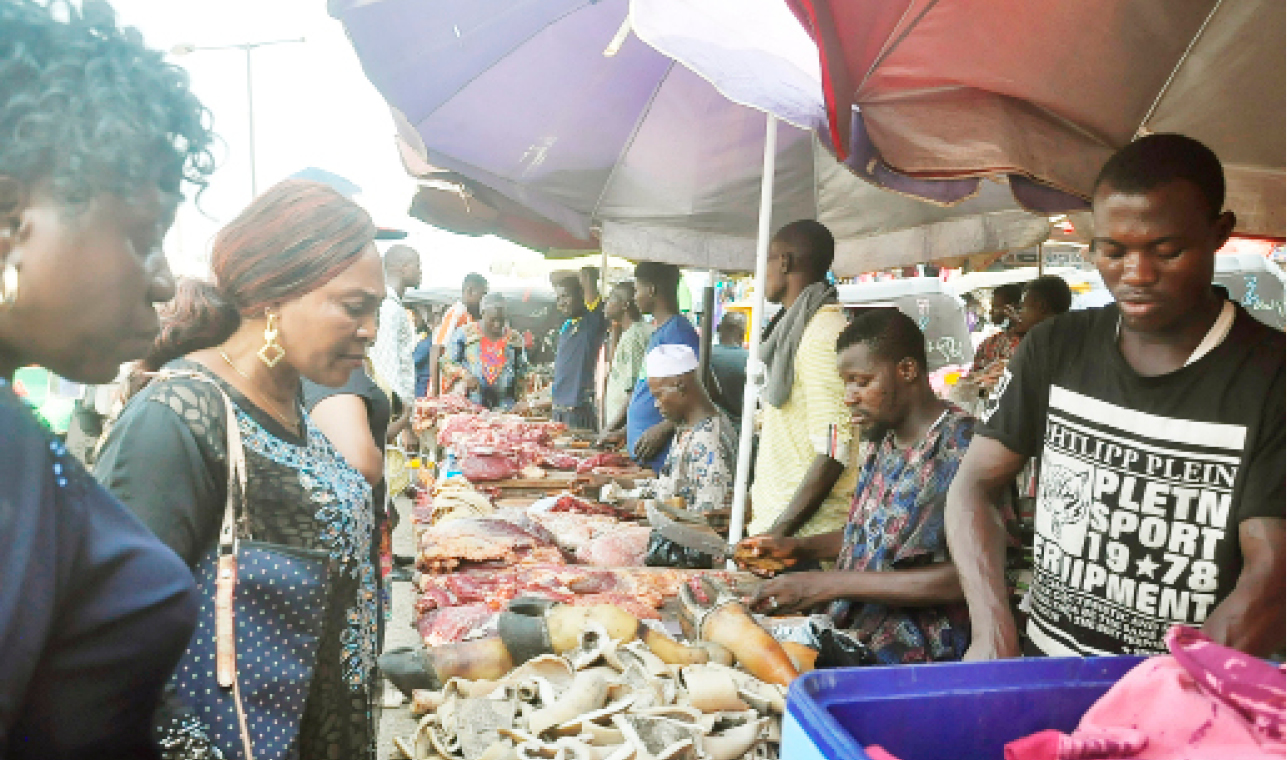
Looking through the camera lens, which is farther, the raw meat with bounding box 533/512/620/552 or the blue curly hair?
the raw meat with bounding box 533/512/620/552

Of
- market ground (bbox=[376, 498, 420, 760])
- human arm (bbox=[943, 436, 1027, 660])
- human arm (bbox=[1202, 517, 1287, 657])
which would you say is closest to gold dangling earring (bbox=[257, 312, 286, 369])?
market ground (bbox=[376, 498, 420, 760])

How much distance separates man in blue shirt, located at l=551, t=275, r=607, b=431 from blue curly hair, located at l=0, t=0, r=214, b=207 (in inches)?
338

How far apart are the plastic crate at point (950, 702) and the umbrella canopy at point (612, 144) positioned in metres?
3.43

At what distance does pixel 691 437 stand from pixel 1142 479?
3054 millimetres

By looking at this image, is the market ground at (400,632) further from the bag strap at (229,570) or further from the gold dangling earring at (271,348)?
the gold dangling earring at (271,348)

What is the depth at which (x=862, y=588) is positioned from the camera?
9.16 ft

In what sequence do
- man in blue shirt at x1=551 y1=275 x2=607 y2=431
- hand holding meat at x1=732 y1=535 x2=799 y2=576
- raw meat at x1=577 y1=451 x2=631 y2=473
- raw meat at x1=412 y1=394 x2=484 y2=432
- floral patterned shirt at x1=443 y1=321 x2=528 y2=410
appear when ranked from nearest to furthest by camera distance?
hand holding meat at x1=732 y1=535 x2=799 y2=576 → raw meat at x1=577 y1=451 x2=631 y2=473 → raw meat at x1=412 y1=394 x2=484 y2=432 → man in blue shirt at x1=551 y1=275 x2=607 y2=431 → floral patterned shirt at x1=443 y1=321 x2=528 y2=410

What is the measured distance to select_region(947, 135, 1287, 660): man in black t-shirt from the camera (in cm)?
188

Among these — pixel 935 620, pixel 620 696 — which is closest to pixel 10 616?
pixel 620 696

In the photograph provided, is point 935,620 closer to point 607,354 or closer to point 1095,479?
point 1095,479

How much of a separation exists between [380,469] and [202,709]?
1258 mm

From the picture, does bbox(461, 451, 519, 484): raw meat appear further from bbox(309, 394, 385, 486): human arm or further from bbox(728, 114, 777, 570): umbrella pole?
bbox(309, 394, 385, 486): human arm

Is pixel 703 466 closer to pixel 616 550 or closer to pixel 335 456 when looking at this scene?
pixel 616 550

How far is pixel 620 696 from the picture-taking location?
7.46ft
